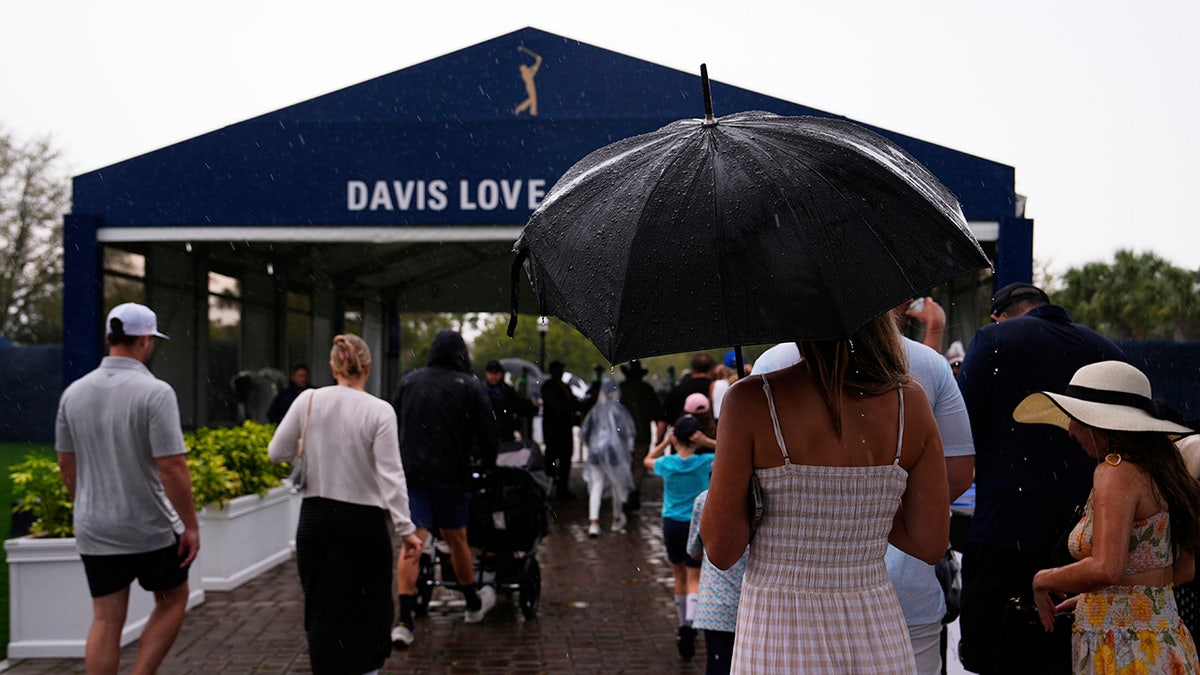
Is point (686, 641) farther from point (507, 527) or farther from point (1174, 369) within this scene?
point (1174, 369)

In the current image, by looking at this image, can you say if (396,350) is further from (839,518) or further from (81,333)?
(839,518)

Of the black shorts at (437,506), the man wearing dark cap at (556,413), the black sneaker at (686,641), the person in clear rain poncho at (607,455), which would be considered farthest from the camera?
the man wearing dark cap at (556,413)

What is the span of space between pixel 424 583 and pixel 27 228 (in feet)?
139

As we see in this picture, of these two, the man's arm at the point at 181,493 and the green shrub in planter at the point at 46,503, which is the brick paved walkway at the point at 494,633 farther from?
the man's arm at the point at 181,493

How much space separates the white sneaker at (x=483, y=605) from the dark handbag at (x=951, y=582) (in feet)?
14.8

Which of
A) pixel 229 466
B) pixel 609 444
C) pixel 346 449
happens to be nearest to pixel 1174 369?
pixel 609 444

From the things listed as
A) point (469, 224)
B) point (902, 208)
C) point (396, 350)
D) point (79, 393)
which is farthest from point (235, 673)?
point (396, 350)

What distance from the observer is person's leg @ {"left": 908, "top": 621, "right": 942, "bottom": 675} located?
3605 mm

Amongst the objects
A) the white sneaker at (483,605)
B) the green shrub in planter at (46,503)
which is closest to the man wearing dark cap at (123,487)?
the green shrub in planter at (46,503)

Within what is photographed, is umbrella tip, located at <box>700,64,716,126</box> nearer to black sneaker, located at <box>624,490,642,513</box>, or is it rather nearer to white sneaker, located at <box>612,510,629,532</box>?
white sneaker, located at <box>612,510,629,532</box>

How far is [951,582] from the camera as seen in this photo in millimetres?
4371

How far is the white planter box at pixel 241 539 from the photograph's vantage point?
30.6 ft

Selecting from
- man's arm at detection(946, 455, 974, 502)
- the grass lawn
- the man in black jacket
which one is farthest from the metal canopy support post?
man's arm at detection(946, 455, 974, 502)

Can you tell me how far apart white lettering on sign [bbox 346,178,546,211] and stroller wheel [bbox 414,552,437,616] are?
467 centimetres
